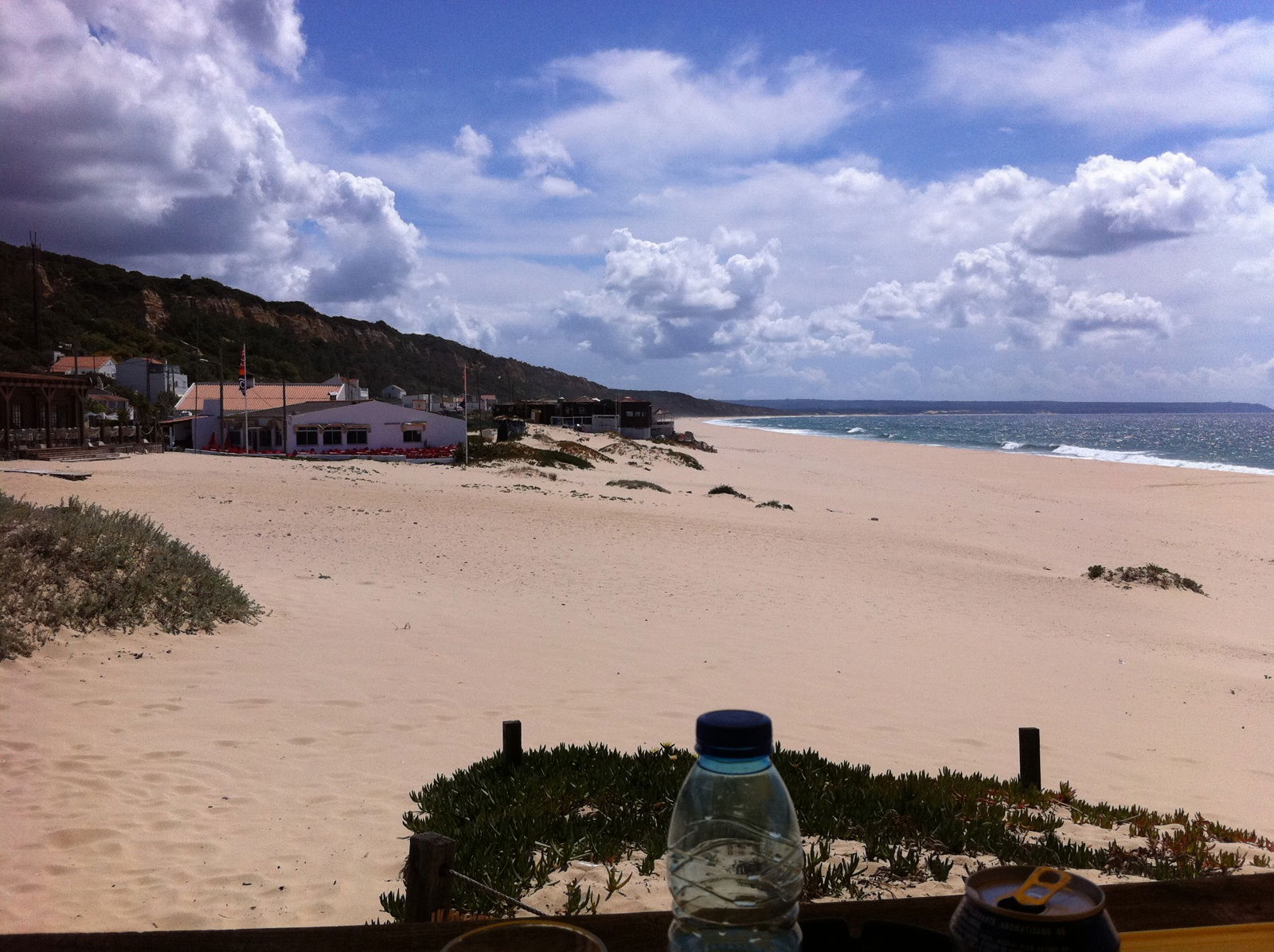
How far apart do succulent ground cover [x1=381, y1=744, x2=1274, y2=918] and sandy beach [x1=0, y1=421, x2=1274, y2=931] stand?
64cm

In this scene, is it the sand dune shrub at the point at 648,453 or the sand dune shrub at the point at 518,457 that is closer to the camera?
the sand dune shrub at the point at 518,457

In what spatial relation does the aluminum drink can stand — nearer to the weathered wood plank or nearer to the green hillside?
the weathered wood plank

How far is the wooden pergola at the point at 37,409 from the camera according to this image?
36781 mm

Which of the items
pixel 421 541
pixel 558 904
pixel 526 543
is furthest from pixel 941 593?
pixel 558 904

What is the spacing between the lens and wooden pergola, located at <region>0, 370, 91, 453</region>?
36.8 m

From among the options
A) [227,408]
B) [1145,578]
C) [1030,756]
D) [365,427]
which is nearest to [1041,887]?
[1030,756]

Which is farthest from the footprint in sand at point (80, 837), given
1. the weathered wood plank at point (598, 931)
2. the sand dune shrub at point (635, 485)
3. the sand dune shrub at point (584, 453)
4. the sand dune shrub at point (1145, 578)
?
the sand dune shrub at point (584, 453)

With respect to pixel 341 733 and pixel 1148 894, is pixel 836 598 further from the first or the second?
pixel 1148 894

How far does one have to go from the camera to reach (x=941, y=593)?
18359 millimetres

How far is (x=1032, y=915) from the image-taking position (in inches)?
54.4

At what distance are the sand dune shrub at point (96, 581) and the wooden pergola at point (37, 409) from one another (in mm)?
28175

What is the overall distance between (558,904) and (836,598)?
12.8 m

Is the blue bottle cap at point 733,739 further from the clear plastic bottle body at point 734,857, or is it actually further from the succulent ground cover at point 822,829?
the succulent ground cover at point 822,829

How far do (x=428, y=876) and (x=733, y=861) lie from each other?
2.14 m
